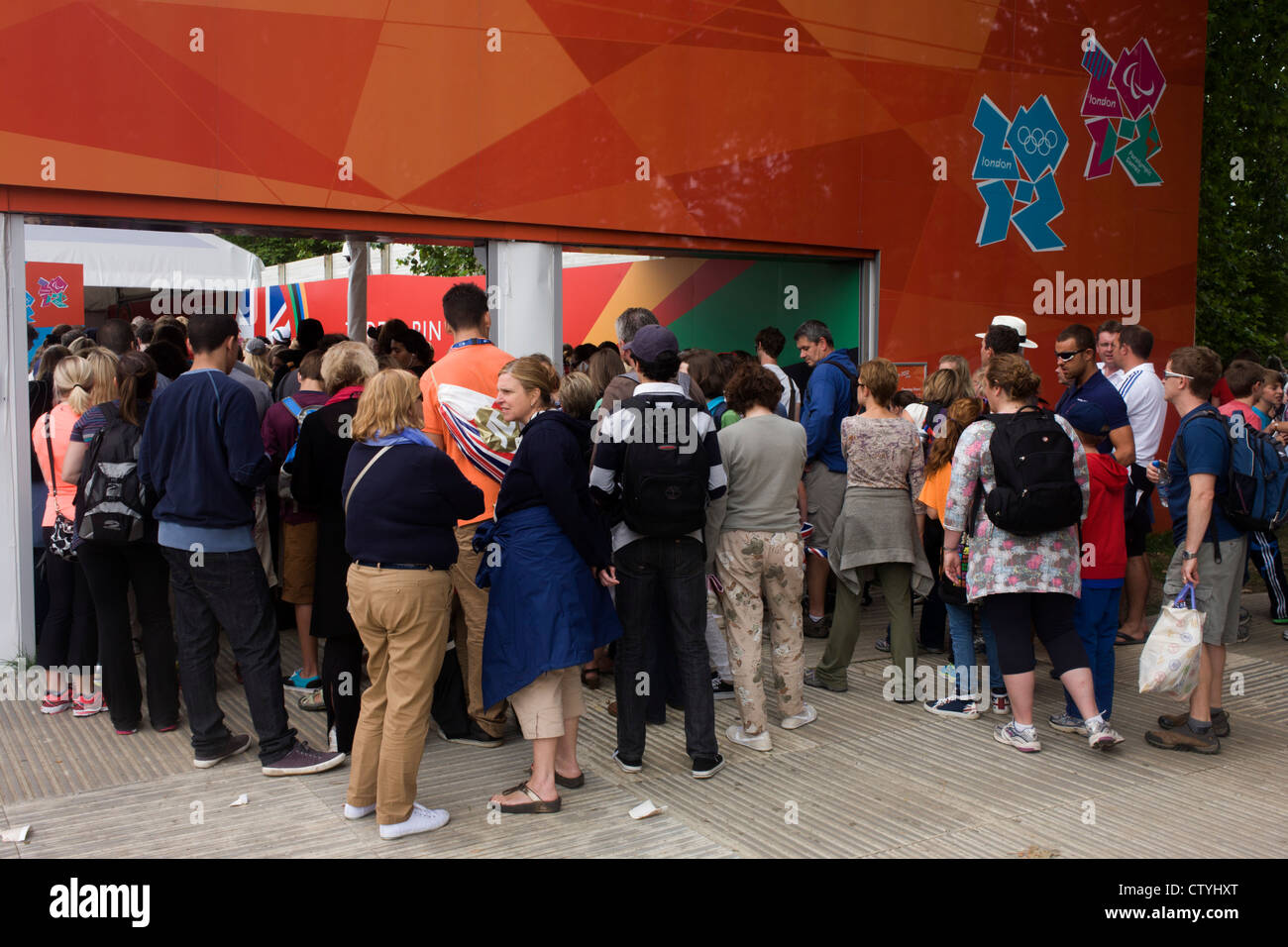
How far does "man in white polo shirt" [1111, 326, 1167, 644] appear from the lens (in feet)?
23.7

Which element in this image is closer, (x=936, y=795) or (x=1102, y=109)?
(x=936, y=795)

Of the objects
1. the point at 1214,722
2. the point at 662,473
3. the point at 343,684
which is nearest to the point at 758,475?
the point at 662,473

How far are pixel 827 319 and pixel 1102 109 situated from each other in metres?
3.56

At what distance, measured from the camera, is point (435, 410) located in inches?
208

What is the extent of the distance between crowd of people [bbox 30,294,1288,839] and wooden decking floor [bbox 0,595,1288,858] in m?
0.15

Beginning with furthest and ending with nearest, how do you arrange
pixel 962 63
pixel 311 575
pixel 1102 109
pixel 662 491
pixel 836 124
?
pixel 1102 109
pixel 962 63
pixel 836 124
pixel 311 575
pixel 662 491

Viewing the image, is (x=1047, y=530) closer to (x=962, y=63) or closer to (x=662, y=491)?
(x=662, y=491)

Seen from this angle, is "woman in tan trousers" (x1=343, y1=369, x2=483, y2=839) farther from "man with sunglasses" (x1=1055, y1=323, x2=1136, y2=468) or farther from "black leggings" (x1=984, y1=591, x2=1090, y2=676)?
"man with sunglasses" (x1=1055, y1=323, x2=1136, y2=468)

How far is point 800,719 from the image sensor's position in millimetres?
5641

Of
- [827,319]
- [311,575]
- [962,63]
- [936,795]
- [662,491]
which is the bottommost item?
[936,795]

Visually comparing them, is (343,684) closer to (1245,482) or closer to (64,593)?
(64,593)

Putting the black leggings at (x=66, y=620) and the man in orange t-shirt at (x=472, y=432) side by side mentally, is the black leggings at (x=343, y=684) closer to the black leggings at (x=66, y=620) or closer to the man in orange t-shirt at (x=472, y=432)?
the man in orange t-shirt at (x=472, y=432)

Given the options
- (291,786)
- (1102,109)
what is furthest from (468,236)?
(1102,109)

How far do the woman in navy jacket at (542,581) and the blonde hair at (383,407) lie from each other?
1.63 ft
